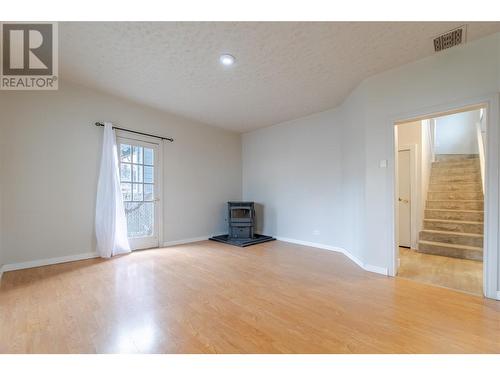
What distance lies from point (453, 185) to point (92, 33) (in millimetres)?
6545

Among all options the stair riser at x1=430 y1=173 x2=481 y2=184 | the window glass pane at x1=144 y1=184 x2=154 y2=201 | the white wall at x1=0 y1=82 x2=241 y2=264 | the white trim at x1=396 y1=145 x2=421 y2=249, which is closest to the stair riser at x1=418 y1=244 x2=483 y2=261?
the white trim at x1=396 y1=145 x2=421 y2=249

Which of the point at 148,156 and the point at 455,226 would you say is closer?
A: the point at 455,226

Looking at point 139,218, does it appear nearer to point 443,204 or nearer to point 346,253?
point 346,253

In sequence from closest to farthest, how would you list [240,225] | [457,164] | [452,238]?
1. [452,238]
2. [240,225]
3. [457,164]

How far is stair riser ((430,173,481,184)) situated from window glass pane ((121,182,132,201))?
6.34 metres

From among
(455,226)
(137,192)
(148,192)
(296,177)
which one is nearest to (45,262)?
(137,192)

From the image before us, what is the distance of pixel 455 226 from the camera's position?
13.1 ft

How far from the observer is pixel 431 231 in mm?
4086

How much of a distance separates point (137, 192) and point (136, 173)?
1.13 feet

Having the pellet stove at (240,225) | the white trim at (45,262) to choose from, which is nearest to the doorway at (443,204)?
the pellet stove at (240,225)

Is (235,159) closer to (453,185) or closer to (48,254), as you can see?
(48,254)

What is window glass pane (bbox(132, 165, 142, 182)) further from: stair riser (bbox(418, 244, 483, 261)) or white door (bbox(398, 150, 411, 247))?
stair riser (bbox(418, 244, 483, 261))
